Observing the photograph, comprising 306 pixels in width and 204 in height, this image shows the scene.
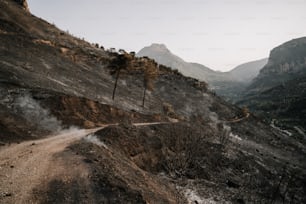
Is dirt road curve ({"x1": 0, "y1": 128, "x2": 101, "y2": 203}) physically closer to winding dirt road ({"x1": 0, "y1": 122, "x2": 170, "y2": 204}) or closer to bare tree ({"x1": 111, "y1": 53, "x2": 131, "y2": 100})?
winding dirt road ({"x1": 0, "y1": 122, "x2": 170, "y2": 204})

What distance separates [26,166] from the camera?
15242mm

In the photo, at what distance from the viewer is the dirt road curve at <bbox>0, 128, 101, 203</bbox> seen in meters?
12.3

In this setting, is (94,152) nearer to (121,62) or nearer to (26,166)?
(26,166)

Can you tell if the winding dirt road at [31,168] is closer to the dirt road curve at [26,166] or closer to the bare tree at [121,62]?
the dirt road curve at [26,166]

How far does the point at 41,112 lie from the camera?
2692cm

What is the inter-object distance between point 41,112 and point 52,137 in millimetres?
5302

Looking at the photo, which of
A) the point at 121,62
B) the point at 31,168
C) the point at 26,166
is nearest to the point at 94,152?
the point at 31,168

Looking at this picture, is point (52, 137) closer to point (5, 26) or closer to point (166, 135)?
point (166, 135)

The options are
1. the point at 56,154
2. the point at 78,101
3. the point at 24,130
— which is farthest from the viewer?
the point at 78,101

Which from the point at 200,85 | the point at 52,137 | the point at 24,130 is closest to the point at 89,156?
the point at 52,137

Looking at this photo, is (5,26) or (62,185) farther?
(5,26)

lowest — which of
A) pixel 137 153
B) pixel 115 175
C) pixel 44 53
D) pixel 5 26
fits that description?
pixel 137 153

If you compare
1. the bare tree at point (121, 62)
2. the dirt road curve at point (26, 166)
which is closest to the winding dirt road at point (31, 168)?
the dirt road curve at point (26, 166)

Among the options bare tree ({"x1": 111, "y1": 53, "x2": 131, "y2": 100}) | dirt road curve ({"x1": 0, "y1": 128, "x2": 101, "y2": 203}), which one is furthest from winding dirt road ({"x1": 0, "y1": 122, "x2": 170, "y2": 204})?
bare tree ({"x1": 111, "y1": 53, "x2": 131, "y2": 100})
